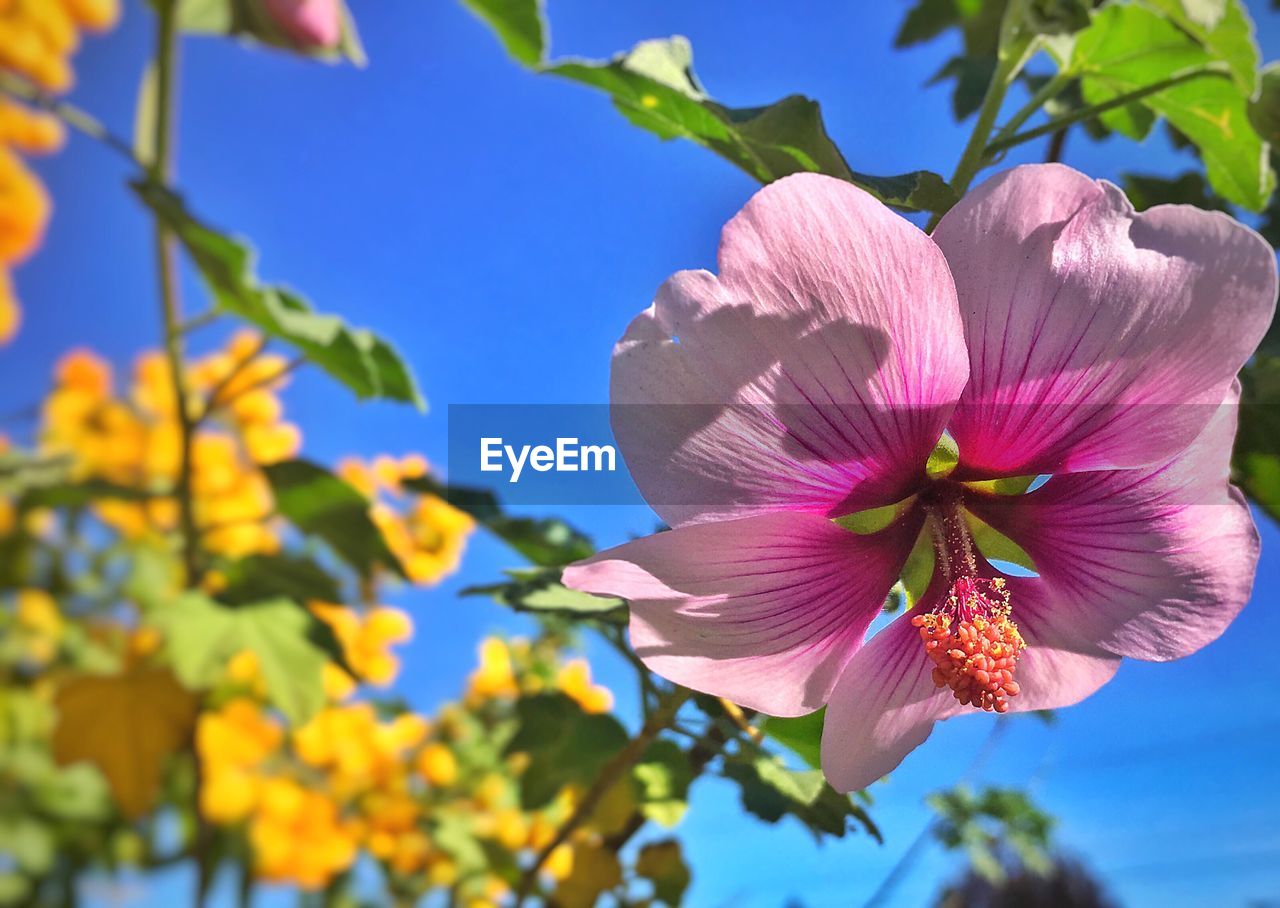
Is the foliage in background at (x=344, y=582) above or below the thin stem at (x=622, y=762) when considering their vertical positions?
above

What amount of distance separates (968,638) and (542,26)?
31 cm

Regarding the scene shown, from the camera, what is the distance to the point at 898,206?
9.9 inches

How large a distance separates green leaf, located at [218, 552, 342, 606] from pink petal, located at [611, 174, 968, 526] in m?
0.48

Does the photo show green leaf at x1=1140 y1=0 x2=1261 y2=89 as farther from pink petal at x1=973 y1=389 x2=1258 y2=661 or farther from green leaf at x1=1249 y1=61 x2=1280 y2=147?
pink petal at x1=973 y1=389 x2=1258 y2=661

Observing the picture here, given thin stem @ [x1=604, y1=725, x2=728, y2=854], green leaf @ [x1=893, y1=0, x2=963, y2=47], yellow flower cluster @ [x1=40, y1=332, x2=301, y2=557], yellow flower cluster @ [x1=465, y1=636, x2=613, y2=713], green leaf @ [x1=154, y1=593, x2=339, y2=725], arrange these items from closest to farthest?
thin stem @ [x1=604, y1=725, x2=728, y2=854], green leaf @ [x1=154, y1=593, x2=339, y2=725], green leaf @ [x1=893, y1=0, x2=963, y2=47], yellow flower cluster @ [x1=465, y1=636, x2=613, y2=713], yellow flower cluster @ [x1=40, y1=332, x2=301, y2=557]

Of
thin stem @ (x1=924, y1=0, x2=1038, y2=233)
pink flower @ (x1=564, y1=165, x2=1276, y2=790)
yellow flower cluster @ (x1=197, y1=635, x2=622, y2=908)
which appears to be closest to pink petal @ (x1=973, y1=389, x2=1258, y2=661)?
pink flower @ (x1=564, y1=165, x2=1276, y2=790)

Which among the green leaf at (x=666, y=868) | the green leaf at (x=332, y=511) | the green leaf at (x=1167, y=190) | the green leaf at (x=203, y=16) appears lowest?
the green leaf at (x=666, y=868)

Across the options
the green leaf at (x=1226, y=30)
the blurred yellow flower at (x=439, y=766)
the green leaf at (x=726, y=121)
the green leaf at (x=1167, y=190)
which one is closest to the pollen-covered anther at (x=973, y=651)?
the green leaf at (x=726, y=121)

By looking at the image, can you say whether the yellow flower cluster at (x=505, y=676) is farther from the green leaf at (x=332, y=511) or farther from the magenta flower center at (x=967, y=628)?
the magenta flower center at (x=967, y=628)

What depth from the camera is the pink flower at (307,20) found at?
0.47m

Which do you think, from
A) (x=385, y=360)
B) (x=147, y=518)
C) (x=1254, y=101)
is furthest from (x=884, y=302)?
(x=147, y=518)

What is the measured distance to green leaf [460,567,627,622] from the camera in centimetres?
35

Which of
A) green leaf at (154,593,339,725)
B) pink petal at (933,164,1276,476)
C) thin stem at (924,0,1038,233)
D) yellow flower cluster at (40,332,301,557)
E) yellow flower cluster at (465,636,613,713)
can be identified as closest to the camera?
pink petal at (933,164,1276,476)

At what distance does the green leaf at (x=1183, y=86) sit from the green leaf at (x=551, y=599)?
11.5 inches
